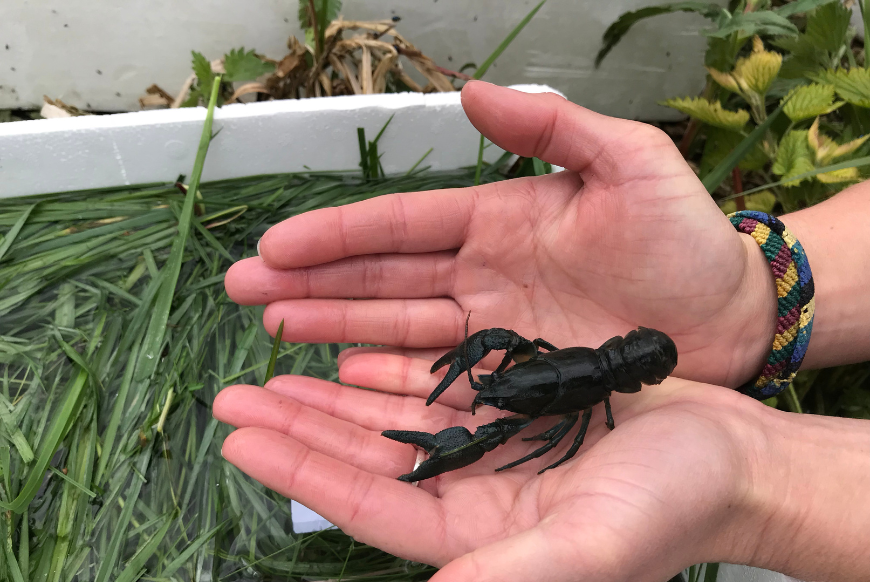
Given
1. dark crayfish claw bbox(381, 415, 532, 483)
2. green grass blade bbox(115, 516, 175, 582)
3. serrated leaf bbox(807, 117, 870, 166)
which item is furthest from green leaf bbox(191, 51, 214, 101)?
serrated leaf bbox(807, 117, 870, 166)

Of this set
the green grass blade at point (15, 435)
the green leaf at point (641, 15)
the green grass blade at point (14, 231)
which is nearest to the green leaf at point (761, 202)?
the green leaf at point (641, 15)

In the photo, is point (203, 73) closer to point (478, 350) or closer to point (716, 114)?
point (478, 350)

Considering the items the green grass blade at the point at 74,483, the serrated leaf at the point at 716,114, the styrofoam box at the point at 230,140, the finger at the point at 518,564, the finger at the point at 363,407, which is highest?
the serrated leaf at the point at 716,114

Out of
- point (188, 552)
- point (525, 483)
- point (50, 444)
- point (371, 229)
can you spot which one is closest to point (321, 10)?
point (371, 229)

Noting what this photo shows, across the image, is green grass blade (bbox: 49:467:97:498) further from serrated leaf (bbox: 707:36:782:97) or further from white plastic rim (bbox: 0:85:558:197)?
serrated leaf (bbox: 707:36:782:97)

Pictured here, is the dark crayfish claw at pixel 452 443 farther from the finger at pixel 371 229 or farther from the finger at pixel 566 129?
the finger at pixel 566 129
